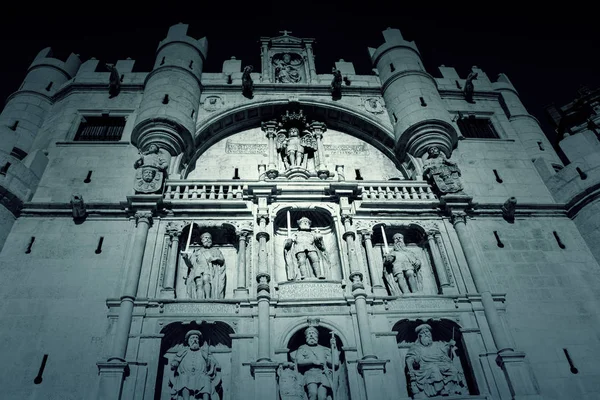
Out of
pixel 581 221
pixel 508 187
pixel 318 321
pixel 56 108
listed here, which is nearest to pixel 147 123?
pixel 56 108

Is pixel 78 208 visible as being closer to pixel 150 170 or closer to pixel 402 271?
pixel 150 170

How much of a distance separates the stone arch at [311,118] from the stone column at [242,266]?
5.35m

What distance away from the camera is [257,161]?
17.7 meters

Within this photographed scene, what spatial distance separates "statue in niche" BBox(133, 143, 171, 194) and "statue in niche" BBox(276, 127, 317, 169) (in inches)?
157

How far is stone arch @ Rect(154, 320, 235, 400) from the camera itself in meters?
11.3

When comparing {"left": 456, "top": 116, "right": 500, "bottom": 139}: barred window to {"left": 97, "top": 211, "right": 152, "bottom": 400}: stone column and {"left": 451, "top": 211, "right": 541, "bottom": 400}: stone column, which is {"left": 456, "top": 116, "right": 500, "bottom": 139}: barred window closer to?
{"left": 451, "top": 211, "right": 541, "bottom": 400}: stone column

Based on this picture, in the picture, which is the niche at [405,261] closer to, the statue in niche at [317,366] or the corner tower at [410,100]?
the statue in niche at [317,366]

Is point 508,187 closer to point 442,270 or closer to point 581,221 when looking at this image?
point 581,221

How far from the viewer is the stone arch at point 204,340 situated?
11.3m

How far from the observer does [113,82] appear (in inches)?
754

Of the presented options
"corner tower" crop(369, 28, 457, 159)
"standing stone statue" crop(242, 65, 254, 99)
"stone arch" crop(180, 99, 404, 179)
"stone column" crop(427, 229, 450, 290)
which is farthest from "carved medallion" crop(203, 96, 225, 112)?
"stone column" crop(427, 229, 450, 290)

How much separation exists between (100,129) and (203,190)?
6.00 metres

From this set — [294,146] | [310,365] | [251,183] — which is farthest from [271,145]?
[310,365]

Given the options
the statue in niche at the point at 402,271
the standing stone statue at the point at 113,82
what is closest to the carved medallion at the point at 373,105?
the statue in niche at the point at 402,271
